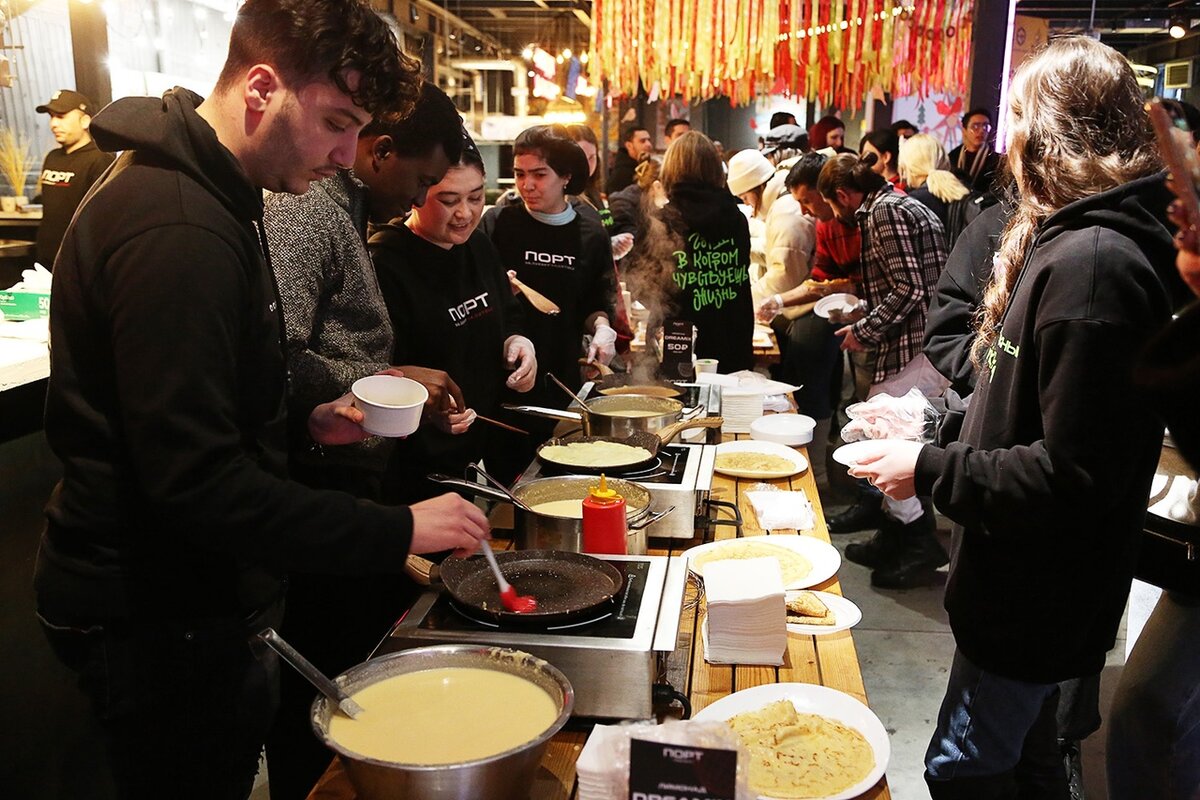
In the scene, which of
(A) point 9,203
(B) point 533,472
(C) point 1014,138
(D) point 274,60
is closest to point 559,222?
(B) point 533,472

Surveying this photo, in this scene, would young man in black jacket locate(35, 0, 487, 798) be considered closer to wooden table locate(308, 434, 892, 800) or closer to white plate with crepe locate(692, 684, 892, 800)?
wooden table locate(308, 434, 892, 800)

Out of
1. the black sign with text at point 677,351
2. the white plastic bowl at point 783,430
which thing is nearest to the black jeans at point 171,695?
the white plastic bowl at point 783,430

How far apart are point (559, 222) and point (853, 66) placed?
263 cm

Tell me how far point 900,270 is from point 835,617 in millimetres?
2989

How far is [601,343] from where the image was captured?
400 cm

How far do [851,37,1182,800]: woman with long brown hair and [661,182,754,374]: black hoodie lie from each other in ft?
10.7

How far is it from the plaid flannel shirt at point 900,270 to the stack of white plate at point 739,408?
1.29 meters

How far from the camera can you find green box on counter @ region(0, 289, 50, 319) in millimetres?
3320

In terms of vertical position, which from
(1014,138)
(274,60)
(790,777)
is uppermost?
(274,60)

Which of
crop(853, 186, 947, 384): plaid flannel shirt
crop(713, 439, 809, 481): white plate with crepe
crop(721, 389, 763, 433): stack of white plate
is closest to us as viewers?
crop(713, 439, 809, 481): white plate with crepe

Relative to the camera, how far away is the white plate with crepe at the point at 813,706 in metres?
1.69

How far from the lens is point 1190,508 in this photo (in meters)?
2.19

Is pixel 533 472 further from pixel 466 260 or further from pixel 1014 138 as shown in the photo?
pixel 1014 138

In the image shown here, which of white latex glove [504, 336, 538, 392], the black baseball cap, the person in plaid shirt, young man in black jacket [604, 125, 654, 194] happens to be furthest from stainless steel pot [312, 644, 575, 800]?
young man in black jacket [604, 125, 654, 194]
